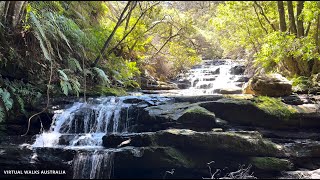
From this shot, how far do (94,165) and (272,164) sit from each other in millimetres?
3491

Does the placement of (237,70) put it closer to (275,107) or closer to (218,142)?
(275,107)

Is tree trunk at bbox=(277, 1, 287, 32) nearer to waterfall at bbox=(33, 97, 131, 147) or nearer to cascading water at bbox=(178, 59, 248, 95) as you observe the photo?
cascading water at bbox=(178, 59, 248, 95)

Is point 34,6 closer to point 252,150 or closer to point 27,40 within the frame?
point 27,40

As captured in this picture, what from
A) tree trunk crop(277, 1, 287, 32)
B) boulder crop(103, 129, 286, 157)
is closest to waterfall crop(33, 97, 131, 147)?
boulder crop(103, 129, 286, 157)

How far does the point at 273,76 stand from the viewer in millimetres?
9141

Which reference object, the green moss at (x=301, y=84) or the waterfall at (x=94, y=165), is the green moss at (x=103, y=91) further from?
the green moss at (x=301, y=84)

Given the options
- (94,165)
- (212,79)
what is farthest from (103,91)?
(212,79)

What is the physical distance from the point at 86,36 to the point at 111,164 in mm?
4019

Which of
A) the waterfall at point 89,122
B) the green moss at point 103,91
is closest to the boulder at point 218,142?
the waterfall at point 89,122

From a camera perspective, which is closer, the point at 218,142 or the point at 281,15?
the point at 218,142

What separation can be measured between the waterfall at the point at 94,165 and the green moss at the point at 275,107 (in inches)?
152

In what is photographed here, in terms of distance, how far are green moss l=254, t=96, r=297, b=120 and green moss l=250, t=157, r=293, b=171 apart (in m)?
1.60

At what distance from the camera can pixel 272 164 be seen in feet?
20.2

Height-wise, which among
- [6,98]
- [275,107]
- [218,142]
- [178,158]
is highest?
[6,98]
